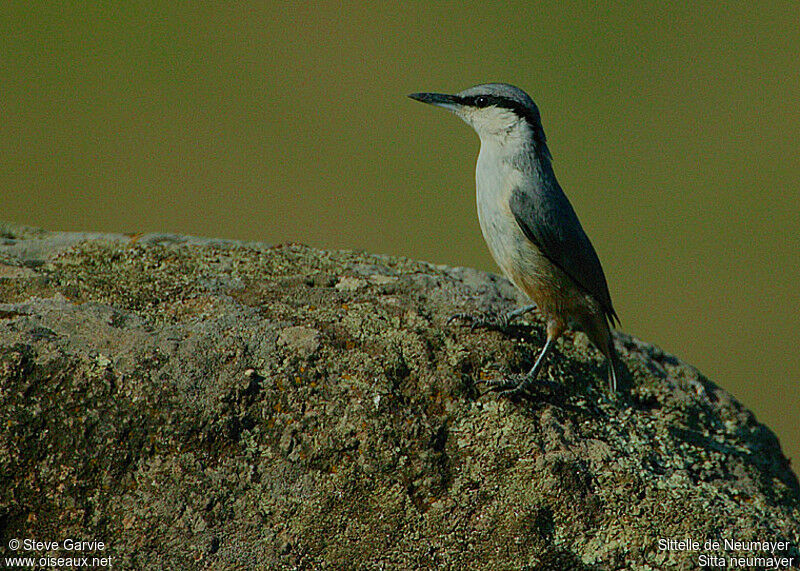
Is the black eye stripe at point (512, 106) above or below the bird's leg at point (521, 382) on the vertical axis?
above

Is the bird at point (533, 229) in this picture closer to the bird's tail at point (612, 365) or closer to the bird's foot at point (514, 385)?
the bird's tail at point (612, 365)

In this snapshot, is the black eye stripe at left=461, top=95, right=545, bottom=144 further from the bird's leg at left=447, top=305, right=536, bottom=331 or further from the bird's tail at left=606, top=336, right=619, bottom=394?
the bird's tail at left=606, top=336, right=619, bottom=394

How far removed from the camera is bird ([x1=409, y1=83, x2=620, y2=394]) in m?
3.87

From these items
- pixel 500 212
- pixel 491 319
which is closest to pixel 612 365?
pixel 491 319

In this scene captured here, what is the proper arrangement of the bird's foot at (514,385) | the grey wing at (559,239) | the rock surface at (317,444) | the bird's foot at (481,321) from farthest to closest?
the grey wing at (559,239) < the bird's foot at (481,321) < the bird's foot at (514,385) < the rock surface at (317,444)

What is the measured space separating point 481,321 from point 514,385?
0.44m

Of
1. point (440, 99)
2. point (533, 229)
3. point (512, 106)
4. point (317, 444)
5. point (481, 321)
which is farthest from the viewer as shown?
point (440, 99)

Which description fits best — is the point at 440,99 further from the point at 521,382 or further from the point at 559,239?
the point at 521,382

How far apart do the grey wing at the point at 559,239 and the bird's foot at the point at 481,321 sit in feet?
1.78

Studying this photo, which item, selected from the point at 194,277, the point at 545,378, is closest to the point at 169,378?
the point at 194,277

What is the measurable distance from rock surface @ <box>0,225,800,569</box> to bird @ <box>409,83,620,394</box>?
1.11ft

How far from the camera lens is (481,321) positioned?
3.57m

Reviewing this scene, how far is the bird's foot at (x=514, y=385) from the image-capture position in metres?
3.20

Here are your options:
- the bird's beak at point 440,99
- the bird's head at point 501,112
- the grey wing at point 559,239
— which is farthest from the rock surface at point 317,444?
the bird's beak at point 440,99
